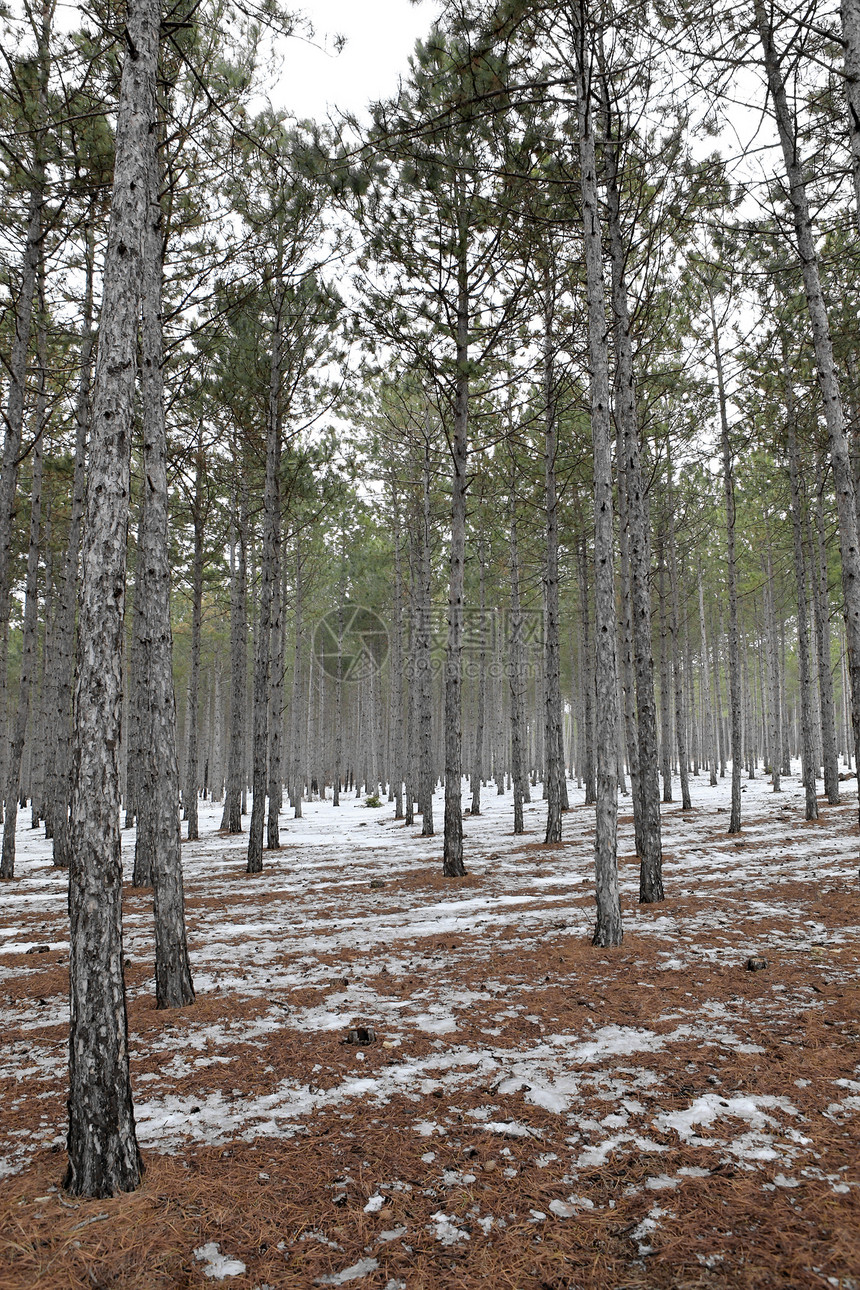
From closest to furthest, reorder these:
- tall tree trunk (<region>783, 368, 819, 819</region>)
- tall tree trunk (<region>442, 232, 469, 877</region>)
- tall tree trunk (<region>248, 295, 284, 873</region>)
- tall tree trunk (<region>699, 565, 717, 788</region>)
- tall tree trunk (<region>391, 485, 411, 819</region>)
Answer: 1. tall tree trunk (<region>442, 232, 469, 877</region>)
2. tall tree trunk (<region>248, 295, 284, 873</region>)
3. tall tree trunk (<region>783, 368, 819, 819</region>)
4. tall tree trunk (<region>391, 485, 411, 819</region>)
5. tall tree trunk (<region>699, 565, 717, 788</region>)

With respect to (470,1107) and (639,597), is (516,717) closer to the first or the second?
(639,597)

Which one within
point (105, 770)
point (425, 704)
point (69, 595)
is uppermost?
point (69, 595)

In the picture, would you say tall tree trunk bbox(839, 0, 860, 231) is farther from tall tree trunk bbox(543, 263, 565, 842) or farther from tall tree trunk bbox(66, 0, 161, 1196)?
tall tree trunk bbox(543, 263, 565, 842)

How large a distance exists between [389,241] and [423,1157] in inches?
409

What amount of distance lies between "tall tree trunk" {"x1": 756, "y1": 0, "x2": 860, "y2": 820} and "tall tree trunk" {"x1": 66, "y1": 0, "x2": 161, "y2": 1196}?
6911mm

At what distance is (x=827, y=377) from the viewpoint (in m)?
6.99

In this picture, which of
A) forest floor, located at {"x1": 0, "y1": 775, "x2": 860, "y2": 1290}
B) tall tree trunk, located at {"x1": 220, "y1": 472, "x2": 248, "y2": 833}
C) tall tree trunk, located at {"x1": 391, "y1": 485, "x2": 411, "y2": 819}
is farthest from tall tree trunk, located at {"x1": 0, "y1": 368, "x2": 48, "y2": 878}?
tall tree trunk, located at {"x1": 391, "y1": 485, "x2": 411, "y2": 819}

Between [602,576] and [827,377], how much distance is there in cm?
381

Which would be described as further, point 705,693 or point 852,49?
point 705,693

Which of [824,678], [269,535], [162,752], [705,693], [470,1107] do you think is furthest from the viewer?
[705,693]

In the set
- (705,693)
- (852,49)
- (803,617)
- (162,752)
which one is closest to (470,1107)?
(162,752)

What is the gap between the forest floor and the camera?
205 cm

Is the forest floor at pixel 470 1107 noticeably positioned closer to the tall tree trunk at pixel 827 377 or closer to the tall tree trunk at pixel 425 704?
the tall tree trunk at pixel 827 377

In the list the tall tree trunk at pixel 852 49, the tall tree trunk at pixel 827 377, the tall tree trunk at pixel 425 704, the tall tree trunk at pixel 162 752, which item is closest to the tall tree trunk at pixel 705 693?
the tall tree trunk at pixel 425 704
